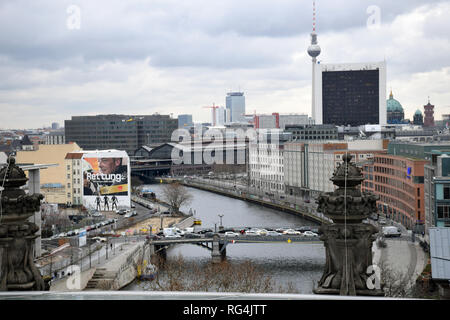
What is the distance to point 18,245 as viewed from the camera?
8.25 ft

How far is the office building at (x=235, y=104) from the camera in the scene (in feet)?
350

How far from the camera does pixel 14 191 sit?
8.64ft

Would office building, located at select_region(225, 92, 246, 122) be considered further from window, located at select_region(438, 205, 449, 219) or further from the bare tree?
window, located at select_region(438, 205, 449, 219)

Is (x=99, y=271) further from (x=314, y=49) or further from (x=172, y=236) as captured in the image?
(x=314, y=49)

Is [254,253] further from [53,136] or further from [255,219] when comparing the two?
[53,136]

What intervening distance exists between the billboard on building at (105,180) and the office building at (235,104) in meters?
83.6

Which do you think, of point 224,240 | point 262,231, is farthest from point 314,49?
point 224,240

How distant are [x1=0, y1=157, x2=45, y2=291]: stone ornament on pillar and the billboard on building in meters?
20.4

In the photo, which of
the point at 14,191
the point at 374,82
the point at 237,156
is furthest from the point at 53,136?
the point at 14,191

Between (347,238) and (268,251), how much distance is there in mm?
13309

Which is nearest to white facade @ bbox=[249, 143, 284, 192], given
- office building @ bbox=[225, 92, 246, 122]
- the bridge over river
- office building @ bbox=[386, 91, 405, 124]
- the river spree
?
the river spree

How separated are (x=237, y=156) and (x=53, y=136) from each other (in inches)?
636

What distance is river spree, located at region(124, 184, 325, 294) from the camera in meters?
12.4
